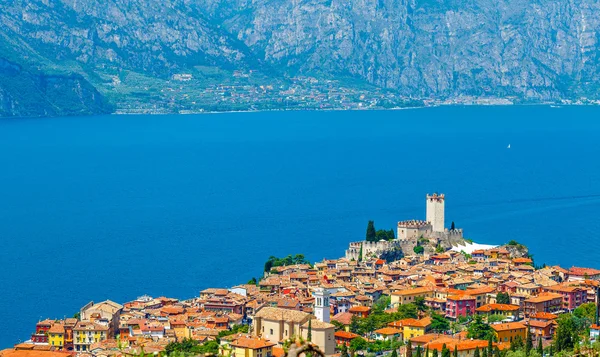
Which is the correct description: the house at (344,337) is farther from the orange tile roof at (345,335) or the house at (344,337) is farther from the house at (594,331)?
the house at (594,331)

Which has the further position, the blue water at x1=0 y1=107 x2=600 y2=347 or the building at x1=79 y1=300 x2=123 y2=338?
the blue water at x1=0 y1=107 x2=600 y2=347

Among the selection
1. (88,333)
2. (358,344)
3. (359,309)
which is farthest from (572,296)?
(88,333)

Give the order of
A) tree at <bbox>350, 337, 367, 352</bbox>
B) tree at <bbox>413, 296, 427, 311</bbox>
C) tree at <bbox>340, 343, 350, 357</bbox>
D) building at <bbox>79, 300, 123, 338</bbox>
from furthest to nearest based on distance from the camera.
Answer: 1. tree at <bbox>413, 296, 427, 311</bbox>
2. building at <bbox>79, 300, 123, 338</bbox>
3. tree at <bbox>350, 337, 367, 352</bbox>
4. tree at <bbox>340, 343, 350, 357</bbox>

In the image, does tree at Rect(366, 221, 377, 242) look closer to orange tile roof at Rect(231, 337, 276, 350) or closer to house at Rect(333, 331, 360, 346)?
house at Rect(333, 331, 360, 346)

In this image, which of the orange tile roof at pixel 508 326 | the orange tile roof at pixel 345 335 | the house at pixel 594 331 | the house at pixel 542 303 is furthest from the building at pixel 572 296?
the orange tile roof at pixel 345 335

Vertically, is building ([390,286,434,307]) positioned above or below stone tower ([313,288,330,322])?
above

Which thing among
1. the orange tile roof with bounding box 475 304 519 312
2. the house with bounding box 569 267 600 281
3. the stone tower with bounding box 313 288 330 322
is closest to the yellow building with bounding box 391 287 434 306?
the orange tile roof with bounding box 475 304 519 312

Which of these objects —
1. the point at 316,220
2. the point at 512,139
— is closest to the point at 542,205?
the point at 316,220

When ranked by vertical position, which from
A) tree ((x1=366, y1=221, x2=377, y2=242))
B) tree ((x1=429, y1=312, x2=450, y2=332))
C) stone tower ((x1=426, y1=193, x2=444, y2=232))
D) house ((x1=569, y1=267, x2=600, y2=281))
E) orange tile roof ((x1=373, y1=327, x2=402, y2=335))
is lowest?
orange tile roof ((x1=373, y1=327, x2=402, y2=335))
